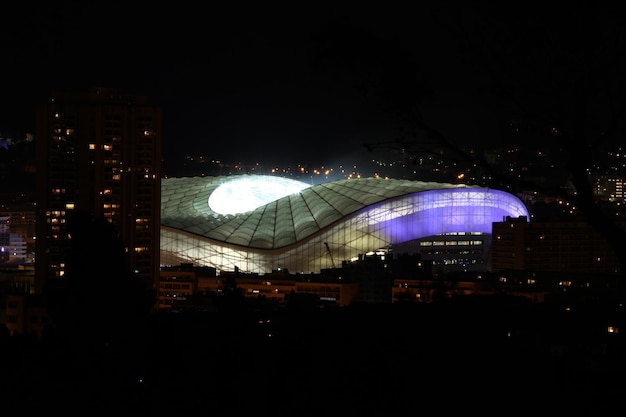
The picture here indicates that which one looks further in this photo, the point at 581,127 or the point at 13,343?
the point at 13,343

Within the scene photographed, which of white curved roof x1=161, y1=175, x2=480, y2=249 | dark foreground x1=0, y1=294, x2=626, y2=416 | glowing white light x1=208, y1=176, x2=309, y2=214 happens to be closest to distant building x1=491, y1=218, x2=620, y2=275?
white curved roof x1=161, y1=175, x2=480, y2=249

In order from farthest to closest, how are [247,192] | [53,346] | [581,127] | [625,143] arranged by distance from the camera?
[247,192] → [53,346] → [625,143] → [581,127]

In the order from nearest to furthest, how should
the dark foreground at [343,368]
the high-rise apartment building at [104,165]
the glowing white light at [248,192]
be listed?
the dark foreground at [343,368] < the high-rise apartment building at [104,165] < the glowing white light at [248,192]

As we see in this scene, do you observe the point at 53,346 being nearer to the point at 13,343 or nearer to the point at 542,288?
the point at 13,343

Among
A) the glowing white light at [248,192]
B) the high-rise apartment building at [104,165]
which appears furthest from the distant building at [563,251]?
the high-rise apartment building at [104,165]

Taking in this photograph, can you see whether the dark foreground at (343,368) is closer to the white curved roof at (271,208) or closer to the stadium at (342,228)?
the stadium at (342,228)

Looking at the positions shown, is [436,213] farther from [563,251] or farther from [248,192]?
[248,192]

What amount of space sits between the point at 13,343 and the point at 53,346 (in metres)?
0.71

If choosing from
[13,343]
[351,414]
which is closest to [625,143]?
[351,414]

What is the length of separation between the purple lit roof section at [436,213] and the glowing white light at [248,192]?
7.87 meters

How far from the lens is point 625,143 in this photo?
19.0 feet

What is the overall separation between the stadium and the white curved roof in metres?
0.04

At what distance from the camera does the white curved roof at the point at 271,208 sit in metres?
42.4

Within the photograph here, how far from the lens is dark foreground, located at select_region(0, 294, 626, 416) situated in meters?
6.79
